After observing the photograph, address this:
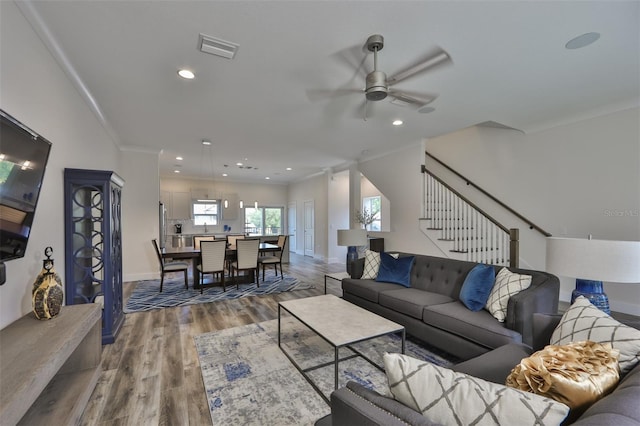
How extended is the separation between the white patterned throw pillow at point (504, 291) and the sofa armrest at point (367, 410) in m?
1.96

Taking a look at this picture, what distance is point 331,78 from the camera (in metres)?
2.90

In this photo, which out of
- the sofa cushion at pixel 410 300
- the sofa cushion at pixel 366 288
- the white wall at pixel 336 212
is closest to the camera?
the sofa cushion at pixel 410 300

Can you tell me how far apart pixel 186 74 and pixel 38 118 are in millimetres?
1255

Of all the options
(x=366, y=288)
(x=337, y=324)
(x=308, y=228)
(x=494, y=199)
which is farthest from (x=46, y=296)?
(x=308, y=228)

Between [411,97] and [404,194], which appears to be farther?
[404,194]

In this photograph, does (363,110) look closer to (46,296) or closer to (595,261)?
(595,261)

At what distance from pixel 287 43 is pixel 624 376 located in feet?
9.16

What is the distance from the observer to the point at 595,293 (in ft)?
6.15

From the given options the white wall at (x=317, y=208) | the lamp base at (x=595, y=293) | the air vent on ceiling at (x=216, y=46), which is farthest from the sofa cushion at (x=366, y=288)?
the white wall at (x=317, y=208)

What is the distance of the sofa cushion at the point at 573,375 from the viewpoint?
2.91 feet

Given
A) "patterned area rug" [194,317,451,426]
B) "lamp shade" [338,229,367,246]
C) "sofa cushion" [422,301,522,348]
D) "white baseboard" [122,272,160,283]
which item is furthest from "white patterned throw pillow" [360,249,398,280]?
"white baseboard" [122,272,160,283]

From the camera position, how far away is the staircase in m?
4.44

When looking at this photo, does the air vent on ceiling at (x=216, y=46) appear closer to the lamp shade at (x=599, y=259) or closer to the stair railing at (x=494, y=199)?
the lamp shade at (x=599, y=259)

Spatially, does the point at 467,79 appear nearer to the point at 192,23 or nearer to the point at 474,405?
the point at 192,23
